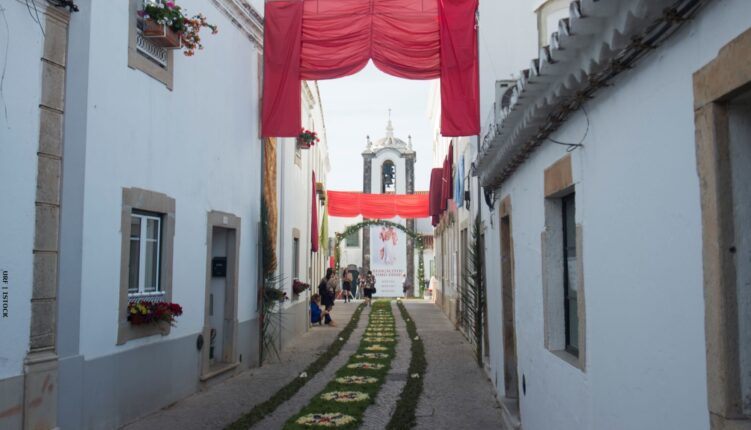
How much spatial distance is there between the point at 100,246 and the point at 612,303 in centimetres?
495

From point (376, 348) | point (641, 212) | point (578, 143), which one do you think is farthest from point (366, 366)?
point (641, 212)

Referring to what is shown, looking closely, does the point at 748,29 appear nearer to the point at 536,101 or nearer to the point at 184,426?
the point at 536,101

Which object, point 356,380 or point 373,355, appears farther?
point 373,355

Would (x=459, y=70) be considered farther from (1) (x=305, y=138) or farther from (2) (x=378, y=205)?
(2) (x=378, y=205)

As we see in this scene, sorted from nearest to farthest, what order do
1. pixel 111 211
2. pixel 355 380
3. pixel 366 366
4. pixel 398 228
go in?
pixel 111 211 → pixel 355 380 → pixel 366 366 → pixel 398 228

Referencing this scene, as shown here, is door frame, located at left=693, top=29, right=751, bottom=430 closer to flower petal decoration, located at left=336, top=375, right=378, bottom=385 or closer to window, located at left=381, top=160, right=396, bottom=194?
flower petal decoration, located at left=336, top=375, right=378, bottom=385

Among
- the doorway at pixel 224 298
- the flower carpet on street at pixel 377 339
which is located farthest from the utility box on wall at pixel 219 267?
the flower carpet on street at pixel 377 339

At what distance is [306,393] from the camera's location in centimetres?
959

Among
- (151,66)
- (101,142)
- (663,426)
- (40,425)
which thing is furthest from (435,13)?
(663,426)

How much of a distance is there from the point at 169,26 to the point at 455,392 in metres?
5.91

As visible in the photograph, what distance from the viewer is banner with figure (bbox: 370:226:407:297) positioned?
130 feet

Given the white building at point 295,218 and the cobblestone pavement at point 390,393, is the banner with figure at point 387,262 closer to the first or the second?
the white building at point 295,218

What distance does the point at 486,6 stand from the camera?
1197 centimetres

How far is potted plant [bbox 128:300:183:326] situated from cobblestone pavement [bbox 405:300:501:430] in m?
3.00
